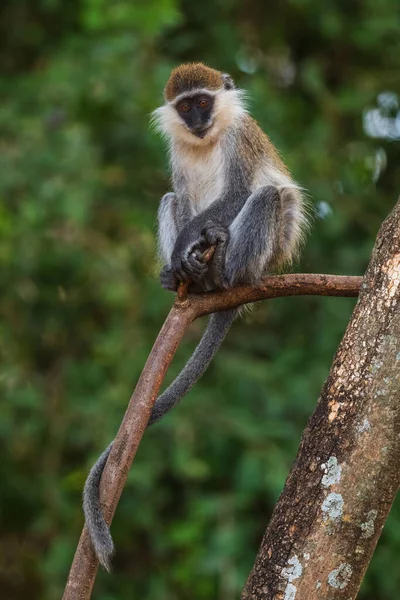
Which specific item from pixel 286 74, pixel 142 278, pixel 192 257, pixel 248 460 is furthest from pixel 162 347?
pixel 286 74

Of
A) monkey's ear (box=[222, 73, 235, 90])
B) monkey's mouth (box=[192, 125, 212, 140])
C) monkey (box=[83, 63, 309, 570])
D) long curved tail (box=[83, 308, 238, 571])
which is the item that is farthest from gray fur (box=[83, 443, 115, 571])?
monkey's ear (box=[222, 73, 235, 90])

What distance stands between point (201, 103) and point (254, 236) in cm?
107

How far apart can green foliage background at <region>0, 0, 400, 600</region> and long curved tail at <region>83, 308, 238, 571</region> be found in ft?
6.35

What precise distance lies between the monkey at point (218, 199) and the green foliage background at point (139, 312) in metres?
0.86

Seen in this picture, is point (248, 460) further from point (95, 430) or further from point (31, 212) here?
point (31, 212)

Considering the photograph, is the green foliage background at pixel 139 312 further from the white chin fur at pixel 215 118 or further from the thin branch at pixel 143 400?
the thin branch at pixel 143 400

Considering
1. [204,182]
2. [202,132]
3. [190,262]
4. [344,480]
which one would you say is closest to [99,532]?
[344,480]

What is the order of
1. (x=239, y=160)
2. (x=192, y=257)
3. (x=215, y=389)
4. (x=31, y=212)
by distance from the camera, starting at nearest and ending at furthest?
(x=192, y=257) < (x=239, y=160) < (x=31, y=212) < (x=215, y=389)

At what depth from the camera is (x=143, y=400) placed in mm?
3623

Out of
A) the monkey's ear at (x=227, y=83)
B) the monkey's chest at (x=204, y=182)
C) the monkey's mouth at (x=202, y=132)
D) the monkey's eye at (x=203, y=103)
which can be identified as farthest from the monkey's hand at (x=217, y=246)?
the monkey's ear at (x=227, y=83)

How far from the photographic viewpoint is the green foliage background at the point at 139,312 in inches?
278

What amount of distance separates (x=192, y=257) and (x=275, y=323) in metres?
3.44

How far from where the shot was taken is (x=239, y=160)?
569 centimetres

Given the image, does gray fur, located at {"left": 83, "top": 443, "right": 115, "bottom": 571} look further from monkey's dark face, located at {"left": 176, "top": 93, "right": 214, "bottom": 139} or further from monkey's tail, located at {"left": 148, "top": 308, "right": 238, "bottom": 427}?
monkey's dark face, located at {"left": 176, "top": 93, "right": 214, "bottom": 139}
